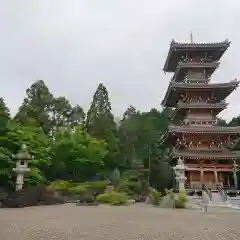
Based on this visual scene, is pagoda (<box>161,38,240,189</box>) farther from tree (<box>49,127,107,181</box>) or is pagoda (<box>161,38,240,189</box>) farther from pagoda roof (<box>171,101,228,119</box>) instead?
tree (<box>49,127,107,181</box>)

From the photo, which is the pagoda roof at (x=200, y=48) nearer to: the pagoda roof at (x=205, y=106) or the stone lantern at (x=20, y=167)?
the pagoda roof at (x=205, y=106)

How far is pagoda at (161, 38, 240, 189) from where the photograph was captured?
29.5 m

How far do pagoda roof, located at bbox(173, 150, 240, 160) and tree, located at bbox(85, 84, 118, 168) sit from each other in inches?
486

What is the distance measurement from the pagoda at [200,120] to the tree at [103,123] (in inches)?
376

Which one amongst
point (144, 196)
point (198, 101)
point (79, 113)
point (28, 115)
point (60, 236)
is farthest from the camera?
point (79, 113)

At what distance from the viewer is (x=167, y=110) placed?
75.8m

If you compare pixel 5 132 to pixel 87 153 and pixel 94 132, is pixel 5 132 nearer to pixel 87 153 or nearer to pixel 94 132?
pixel 87 153

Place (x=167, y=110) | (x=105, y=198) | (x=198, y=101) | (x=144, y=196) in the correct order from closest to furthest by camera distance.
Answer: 1. (x=105, y=198)
2. (x=144, y=196)
3. (x=198, y=101)
4. (x=167, y=110)

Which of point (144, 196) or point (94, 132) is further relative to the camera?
point (94, 132)

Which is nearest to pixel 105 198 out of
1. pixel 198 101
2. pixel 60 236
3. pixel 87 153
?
pixel 87 153

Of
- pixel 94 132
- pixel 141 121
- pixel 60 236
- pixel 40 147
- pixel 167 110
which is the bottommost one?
pixel 60 236

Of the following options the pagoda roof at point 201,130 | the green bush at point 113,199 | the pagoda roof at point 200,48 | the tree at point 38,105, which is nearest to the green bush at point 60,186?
the green bush at point 113,199

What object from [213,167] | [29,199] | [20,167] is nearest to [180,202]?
[29,199]

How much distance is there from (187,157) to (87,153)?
9778mm
